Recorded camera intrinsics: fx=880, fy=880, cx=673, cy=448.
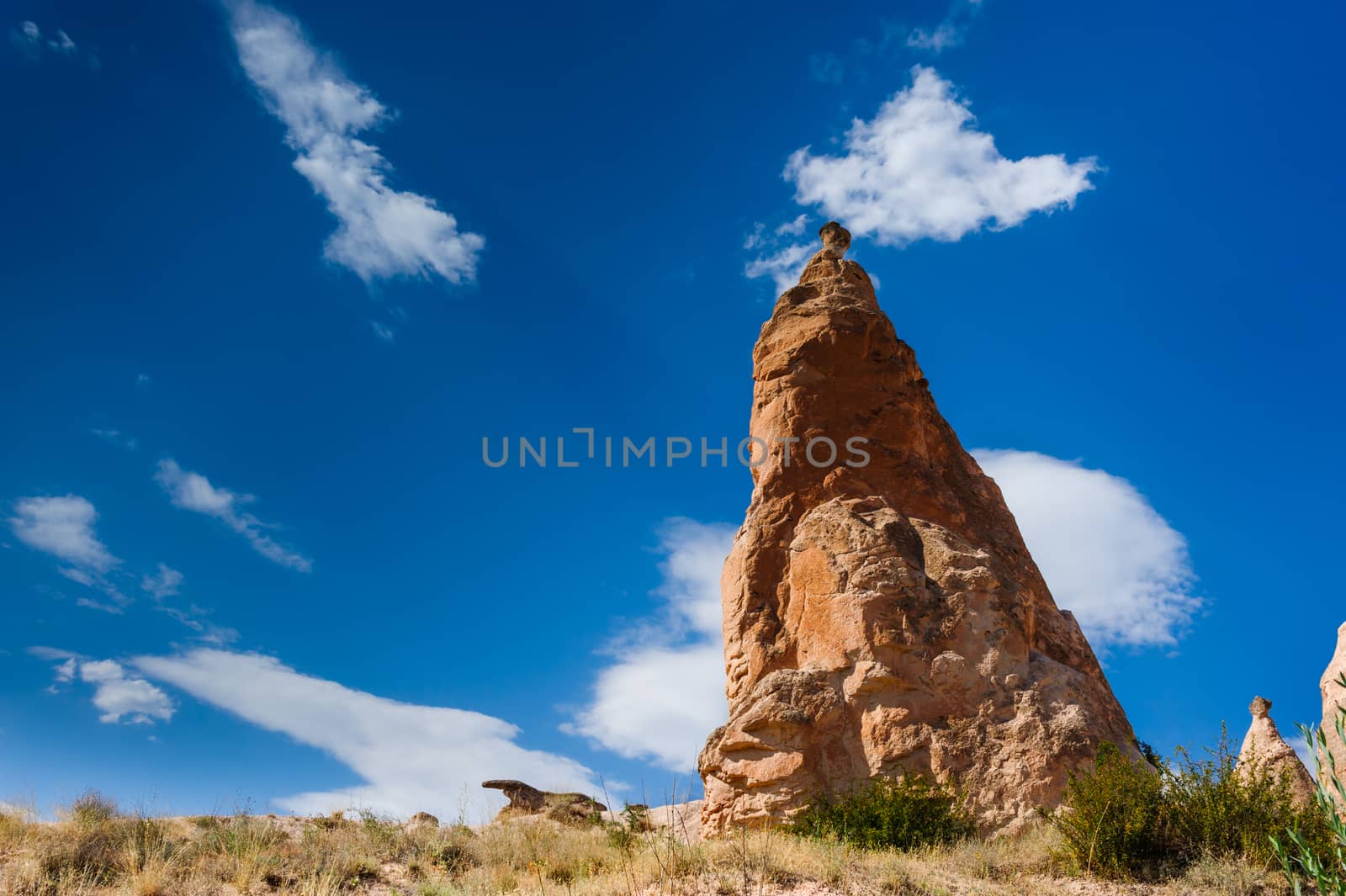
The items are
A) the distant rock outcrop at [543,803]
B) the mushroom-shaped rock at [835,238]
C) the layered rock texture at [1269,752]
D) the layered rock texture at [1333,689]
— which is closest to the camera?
the layered rock texture at [1333,689]

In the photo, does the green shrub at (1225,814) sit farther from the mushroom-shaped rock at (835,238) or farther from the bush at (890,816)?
the mushroom-shaped rock at (835,238)

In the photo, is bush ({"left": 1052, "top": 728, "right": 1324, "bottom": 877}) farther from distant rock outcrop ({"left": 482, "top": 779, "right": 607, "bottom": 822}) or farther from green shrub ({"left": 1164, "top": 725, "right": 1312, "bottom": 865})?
distant rock outcrop ({"left": 482, "top": 779, "right": 607, "bottom": 822})

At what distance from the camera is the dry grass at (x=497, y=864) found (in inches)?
353

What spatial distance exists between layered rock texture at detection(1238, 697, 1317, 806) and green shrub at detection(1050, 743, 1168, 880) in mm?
2762

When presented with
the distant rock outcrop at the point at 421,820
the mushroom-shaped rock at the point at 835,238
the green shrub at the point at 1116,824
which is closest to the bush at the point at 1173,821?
the green shrub at the point at 1116,824

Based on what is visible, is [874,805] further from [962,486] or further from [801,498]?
[962,486]

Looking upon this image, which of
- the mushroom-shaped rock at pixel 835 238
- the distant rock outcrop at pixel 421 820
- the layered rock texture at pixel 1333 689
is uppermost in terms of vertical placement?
the mushroom-shaped rock at pixel 835 238

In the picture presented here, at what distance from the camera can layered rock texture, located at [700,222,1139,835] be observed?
12875mm

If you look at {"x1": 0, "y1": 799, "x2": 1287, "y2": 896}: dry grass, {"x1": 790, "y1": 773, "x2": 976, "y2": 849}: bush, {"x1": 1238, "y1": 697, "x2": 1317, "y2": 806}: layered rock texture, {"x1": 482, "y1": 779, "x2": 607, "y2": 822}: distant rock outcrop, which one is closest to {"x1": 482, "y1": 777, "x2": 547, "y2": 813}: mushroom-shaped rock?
{"x1": 482, "y1": 779, "x2": 607, "y2": 822}: distant rock outcrop

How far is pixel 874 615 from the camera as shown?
13.9m

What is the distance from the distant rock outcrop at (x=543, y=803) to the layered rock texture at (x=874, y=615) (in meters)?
5.65

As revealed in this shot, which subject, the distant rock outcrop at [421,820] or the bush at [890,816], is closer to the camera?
the bush at [890,816]

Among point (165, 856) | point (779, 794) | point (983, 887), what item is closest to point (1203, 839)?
point (983, 887)

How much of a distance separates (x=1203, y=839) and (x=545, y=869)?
7777 mm
